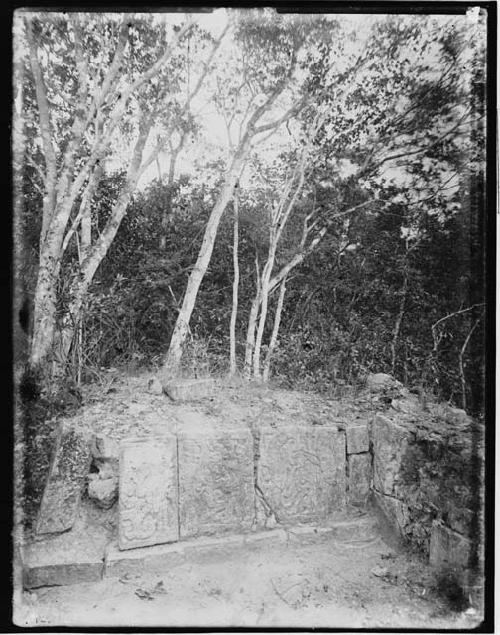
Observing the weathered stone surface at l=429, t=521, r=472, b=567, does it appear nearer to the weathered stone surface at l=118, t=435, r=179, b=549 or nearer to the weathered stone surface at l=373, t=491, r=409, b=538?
the weathered stone surface at l=373, t=491, r=409, b=538

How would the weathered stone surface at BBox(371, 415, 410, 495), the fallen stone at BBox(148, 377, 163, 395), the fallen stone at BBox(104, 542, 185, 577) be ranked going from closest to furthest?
1. the fallen stone at BBox(104, 542, 185, 577)
2. the weathered stone surface at BBox(371, 415, 410, 495)
3. the fallen stone at BBox(148, 377, 163, 395)

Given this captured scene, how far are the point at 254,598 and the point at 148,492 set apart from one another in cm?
84

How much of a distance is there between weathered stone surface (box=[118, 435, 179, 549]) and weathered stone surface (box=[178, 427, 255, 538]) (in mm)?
62

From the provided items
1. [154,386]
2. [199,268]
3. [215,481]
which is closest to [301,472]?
[215,481]

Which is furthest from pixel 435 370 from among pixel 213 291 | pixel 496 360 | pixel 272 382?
pixel 213 291

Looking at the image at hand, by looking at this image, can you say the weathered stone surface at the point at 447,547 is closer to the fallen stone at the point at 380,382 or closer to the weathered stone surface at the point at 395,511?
the weathered stone surface at the point at 395,511

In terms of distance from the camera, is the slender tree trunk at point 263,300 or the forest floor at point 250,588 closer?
the forest floor at point 250,588

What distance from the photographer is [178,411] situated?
2211 millimetres

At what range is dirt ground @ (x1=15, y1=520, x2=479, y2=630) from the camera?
5.89 feet

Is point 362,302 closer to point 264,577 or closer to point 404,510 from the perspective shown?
point 404,510

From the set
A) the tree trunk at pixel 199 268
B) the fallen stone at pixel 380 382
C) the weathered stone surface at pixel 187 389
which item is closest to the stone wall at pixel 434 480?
the fallen stone at pixel 380 382

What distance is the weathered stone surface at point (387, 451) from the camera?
2172 mm

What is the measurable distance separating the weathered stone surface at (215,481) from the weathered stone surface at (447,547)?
108cm

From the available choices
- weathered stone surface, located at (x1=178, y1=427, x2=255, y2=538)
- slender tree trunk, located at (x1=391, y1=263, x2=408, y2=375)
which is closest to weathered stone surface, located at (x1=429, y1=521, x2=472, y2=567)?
slender tree trunk, located at (x1=391, y1=263, x2=408, y2=375)
